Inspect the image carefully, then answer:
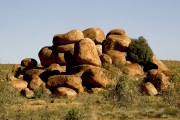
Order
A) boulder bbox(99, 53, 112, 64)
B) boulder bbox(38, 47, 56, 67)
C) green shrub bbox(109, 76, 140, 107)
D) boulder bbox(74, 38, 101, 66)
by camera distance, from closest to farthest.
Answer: green shrub bbox(109, 76, 140, 107), boulder bbox(74, 38, 101, 66), boulder bbox(99, 53, 112, 64), boulder bbox(38, 47, 56, 67)

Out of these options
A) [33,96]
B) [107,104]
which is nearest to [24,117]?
[107,104]

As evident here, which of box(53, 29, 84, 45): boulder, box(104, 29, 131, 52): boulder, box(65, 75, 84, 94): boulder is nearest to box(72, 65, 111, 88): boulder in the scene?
box(65, 75, 84, 94): boulder

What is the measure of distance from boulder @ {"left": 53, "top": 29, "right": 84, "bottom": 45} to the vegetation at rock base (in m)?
9.42

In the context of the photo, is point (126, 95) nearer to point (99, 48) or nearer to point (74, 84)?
point (74, 84)

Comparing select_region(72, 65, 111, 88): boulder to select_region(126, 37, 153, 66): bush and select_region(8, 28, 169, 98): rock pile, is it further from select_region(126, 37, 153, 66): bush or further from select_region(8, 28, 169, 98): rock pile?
select_region(126, 37, 153, 66): bush

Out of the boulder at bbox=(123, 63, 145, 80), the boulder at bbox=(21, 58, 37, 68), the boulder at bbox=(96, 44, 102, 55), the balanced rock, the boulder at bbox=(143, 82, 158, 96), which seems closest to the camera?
the boulder at bbox=(143, 82, 158, 96)

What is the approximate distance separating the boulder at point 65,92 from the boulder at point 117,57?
41.6 ft

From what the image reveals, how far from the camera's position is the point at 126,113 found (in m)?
32.1

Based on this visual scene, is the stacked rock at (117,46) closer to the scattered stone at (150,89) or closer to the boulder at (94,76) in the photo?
the boulder at (94,76)

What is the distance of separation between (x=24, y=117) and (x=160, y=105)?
19882 mm

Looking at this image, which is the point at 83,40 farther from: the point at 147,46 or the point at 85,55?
the point at 147,46

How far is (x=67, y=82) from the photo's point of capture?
5031 centimetres

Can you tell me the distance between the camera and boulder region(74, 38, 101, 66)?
55062 millimetres

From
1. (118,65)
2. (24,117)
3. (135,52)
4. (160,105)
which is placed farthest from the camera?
(135,52)
